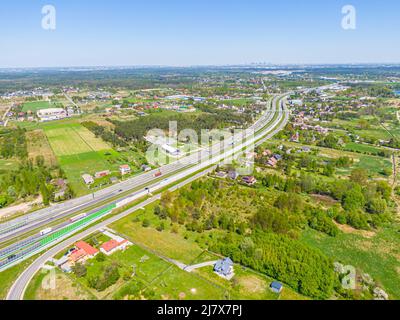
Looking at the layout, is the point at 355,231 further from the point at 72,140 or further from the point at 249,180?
the point at 72,140

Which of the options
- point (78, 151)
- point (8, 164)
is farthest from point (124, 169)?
point (8, 164)

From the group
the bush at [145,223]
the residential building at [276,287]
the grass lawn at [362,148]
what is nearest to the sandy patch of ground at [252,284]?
the residential building at [276,287]

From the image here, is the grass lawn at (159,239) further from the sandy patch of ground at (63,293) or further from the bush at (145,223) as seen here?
the sandy patch of ground at (63,293)

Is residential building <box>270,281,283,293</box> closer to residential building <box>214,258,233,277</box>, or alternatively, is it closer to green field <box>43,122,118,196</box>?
residential building <box>214,258,233,277</box>

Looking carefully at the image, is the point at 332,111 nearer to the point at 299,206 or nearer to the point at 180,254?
the point at 299,206

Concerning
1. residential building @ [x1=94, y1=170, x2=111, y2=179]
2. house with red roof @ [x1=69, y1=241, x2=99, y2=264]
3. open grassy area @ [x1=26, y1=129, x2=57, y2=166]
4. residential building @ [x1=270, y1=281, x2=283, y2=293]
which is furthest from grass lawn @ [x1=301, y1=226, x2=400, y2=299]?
open grassy area @ [x1=26, y1=129, x2=57, y2=166]

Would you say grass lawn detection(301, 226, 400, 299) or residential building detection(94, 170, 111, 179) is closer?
grass lawn detection(301, 226, 400, 299)
